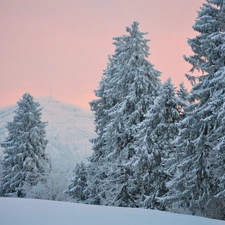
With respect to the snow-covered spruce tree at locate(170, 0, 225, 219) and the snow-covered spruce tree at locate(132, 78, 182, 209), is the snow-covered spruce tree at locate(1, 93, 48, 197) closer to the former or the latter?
the snow-covered spruce tree at locate(132, 78, 182, 209)

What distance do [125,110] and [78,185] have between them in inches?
364

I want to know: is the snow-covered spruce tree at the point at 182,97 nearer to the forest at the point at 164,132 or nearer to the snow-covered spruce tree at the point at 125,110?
the forest at the point at 164,132

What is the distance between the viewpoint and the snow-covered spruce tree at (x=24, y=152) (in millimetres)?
25328

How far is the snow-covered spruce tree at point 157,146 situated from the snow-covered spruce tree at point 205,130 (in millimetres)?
1432

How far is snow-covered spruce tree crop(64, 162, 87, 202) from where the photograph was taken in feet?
77.7

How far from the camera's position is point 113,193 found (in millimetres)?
17953

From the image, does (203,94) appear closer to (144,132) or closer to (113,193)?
(144,132)

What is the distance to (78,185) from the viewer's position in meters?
24.0

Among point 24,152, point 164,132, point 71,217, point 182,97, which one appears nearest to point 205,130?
point 164,132

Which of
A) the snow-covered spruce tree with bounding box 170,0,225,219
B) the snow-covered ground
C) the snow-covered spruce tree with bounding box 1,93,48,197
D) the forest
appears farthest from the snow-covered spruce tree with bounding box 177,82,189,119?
the snow-covered spruce tree with bounding box 1,93,48,197

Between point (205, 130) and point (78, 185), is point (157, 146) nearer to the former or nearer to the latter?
point (205, 130)

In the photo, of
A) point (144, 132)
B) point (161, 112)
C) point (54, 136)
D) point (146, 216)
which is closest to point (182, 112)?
point (161, 112)

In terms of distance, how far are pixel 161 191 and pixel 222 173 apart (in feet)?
13.6

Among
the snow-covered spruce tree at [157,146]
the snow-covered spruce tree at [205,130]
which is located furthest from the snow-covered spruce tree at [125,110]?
the snow-covered spruce tree at [205,130]
